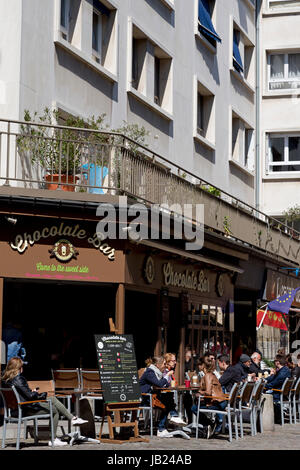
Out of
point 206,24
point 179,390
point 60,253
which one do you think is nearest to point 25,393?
point 179,390

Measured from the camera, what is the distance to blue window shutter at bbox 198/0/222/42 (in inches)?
1123

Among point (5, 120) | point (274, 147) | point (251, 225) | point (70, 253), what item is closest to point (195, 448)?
point (70, 253)

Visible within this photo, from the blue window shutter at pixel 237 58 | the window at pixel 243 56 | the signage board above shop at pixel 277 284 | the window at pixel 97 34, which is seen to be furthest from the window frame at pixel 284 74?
the window at pixel 97 34

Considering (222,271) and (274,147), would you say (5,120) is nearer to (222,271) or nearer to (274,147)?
(222,271)

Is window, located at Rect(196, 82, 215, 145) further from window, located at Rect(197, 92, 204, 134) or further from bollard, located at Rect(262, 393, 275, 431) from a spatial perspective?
bollard, located at Rect(262, 393, 275, 431)

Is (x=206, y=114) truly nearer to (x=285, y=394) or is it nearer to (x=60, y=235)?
(x=285, y=394)

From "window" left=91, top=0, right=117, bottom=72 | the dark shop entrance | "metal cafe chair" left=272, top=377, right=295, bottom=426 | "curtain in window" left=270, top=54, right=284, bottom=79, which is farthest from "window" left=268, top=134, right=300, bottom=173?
"metal cafe chair" left=272, top=377, right=295, bottom=426

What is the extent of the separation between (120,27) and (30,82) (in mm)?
4747

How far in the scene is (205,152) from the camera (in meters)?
29.0

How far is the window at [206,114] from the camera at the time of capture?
29.7 m

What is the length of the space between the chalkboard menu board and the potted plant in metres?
3.42

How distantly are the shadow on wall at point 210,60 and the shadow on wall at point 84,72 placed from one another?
704 cm

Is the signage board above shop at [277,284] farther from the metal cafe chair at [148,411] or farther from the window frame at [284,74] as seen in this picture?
the metal cafe chair at [148,411]

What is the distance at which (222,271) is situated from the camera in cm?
2541
